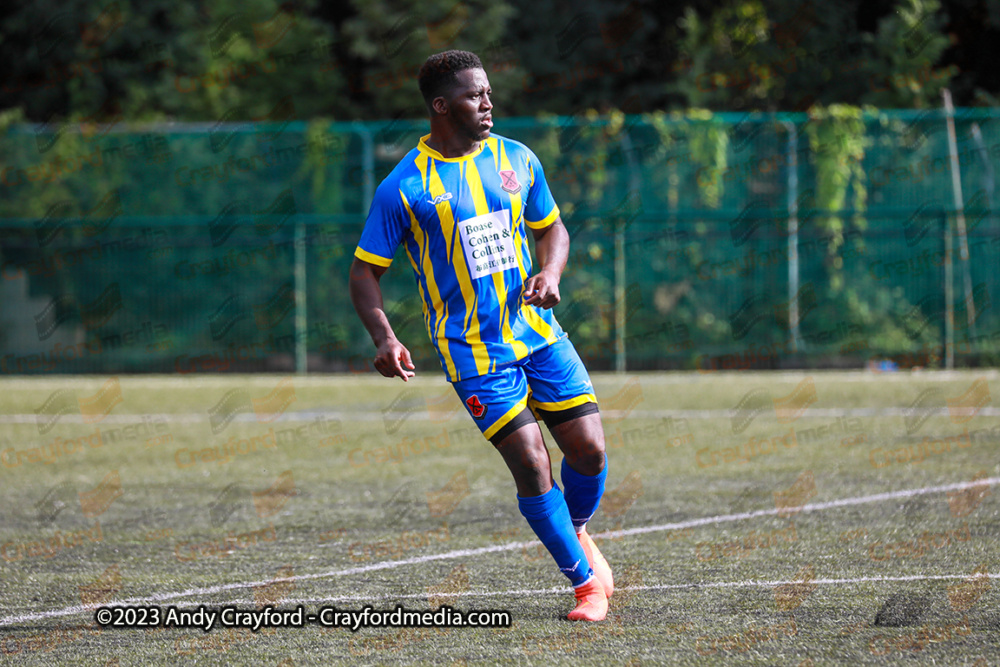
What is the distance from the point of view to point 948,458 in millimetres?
8648

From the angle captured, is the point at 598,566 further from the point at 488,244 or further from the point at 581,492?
the point at 488,244

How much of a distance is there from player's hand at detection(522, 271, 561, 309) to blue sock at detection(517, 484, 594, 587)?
734 mm

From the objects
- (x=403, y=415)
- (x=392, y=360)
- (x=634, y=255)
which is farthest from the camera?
(x=634, y=255)

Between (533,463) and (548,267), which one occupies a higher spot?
(548,267)

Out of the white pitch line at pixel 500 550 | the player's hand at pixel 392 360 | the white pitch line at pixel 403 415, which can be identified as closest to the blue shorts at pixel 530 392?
the player's hand at pixel 392 360

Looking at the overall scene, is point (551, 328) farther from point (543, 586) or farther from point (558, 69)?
point (558, 69)

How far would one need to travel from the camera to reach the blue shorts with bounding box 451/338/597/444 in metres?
4.87

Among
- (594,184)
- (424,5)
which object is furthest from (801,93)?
(424,5)

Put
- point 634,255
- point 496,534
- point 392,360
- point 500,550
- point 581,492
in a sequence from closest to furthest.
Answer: point 392,360, point 581,492, point 500,550, point 496,534, point 634,255

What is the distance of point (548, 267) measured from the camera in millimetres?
4988

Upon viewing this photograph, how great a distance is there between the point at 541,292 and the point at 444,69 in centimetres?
95

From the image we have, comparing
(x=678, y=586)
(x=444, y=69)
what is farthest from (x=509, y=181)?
(x=678, y=586)

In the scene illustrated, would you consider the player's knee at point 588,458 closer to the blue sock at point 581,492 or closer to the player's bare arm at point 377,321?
Answer: the blue sock at point 581,492

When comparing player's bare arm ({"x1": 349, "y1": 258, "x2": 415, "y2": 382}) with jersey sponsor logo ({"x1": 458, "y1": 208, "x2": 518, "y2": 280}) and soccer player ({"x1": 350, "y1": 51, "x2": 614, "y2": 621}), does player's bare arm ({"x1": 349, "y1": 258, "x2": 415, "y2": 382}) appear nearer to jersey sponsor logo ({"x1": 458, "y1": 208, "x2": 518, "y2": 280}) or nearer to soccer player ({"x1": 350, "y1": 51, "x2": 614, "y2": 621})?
soccer player ({"x1": 350, "y1": 51, "x2": 614, "y2": 621})
